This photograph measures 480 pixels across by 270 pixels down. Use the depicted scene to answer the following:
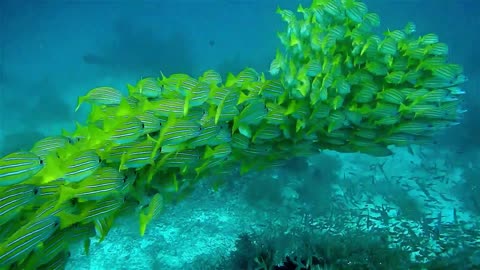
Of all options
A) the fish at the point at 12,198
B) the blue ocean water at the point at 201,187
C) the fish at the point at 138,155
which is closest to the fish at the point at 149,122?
the fish at the point at 138,155

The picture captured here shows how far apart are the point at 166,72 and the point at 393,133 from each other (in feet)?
55.0

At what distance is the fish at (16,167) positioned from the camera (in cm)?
272

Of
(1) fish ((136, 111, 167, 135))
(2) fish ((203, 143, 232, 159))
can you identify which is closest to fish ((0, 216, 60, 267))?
(1) fish ((136, 111, 167, 135))

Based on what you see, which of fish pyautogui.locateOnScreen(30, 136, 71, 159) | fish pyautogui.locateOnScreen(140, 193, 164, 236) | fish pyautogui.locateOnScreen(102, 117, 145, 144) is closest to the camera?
fish pyautogui.locateOnScreen(102, 117, 145, 144)

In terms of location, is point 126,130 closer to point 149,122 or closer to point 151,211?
point 149,122

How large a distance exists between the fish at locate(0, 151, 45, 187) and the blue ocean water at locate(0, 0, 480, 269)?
2.30m

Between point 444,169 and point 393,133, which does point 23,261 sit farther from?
point 444,169

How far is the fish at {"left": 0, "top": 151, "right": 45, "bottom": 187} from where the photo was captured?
2721 mm

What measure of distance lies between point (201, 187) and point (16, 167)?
549 cm

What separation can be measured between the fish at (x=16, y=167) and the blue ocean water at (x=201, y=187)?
2.30 meters

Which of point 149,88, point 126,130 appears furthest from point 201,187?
point 126,130

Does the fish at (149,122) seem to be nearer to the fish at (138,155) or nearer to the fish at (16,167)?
the fish at (138,155)

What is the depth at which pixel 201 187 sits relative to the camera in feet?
26.5

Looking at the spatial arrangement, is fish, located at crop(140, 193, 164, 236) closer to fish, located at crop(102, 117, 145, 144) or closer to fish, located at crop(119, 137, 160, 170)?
fish, located at crop(119, 137, 160, 170)
